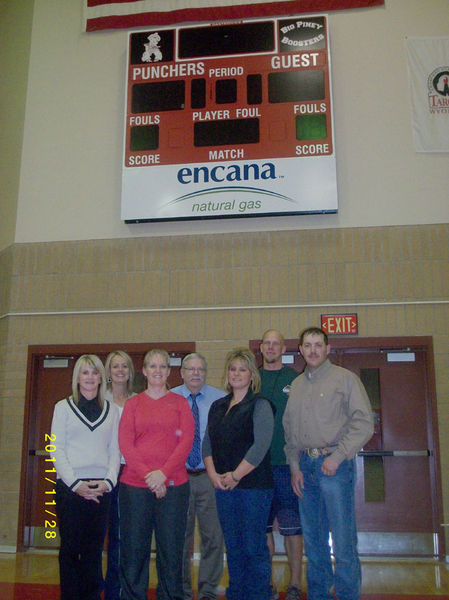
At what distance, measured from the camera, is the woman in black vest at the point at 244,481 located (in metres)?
2.80

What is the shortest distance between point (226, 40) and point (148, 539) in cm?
480

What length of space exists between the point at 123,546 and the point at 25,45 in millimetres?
5750

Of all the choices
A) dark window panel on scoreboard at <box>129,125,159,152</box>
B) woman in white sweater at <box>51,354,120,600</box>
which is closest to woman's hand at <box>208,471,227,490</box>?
woman in white sweater at <box>51,354,120,600</box>

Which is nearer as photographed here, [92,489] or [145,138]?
[92,489]

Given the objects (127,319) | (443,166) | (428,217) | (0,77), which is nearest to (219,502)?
(127,319)

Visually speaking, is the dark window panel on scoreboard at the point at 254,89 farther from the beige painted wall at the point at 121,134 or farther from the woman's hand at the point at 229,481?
the woman's hand at the point at 229,481

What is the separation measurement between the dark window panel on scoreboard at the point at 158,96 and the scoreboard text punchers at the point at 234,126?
0.01 metres

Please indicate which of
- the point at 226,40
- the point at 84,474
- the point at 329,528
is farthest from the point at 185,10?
the point at 329,528

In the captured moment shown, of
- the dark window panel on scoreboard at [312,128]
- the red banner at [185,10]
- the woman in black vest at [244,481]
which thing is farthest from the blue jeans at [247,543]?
the red banner at [185,10]

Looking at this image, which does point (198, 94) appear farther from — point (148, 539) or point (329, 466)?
point (148, 539)

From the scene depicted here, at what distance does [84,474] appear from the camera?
116 inches

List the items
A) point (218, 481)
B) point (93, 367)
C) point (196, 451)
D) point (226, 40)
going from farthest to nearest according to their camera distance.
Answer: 1. point (226, 40)
2. point (196, 451)
3. point (93, 367)
4. point (218, 481)

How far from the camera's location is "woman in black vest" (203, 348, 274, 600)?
2805 millimetres

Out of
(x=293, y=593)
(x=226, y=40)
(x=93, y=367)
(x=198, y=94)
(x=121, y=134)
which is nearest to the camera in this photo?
(x=93, y=367)
